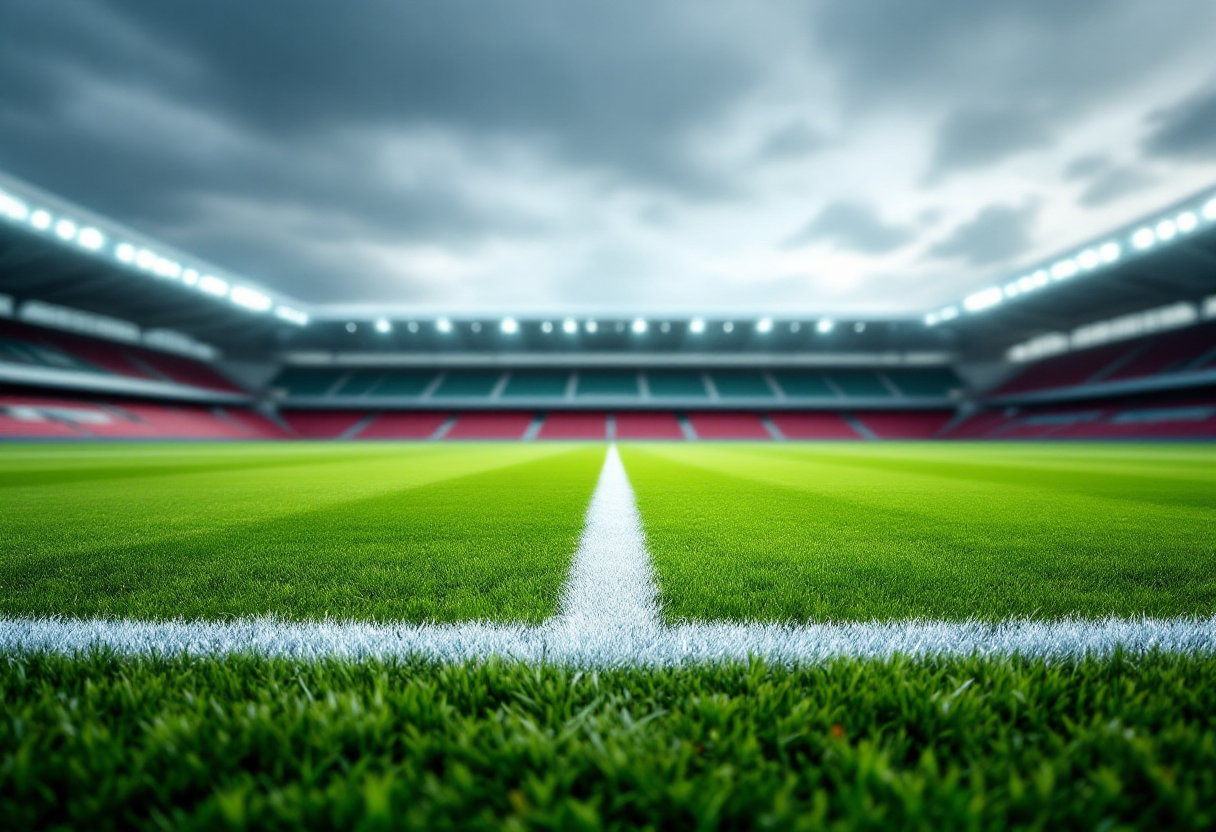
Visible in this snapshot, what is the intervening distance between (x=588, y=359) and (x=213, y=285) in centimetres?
2130

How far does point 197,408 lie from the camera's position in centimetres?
2897

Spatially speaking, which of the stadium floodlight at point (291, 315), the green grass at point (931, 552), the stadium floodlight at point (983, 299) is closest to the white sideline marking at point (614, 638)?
the green grass at point (931, 552)

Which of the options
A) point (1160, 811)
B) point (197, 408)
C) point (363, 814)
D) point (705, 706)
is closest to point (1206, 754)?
point (1160, 811)

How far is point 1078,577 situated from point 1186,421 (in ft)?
90.1

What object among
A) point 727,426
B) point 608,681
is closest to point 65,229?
point 608,681

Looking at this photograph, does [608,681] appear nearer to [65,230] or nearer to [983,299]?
[65,230]

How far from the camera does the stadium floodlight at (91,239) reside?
53.7ft

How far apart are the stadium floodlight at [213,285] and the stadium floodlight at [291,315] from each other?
326 cm

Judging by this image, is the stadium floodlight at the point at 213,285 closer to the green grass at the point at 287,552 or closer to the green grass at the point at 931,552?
the green grass at the point at 287,552

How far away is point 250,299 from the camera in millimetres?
23531

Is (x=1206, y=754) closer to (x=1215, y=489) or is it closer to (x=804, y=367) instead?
(x=1215, y=489)

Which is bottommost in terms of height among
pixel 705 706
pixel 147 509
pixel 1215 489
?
pixel 1215 489

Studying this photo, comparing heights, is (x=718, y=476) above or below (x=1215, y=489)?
above

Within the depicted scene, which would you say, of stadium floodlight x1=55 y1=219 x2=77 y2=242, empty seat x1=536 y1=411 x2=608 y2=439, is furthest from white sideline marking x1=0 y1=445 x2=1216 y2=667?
empty seat x1=536 y1=411 x2=608 y2=439
